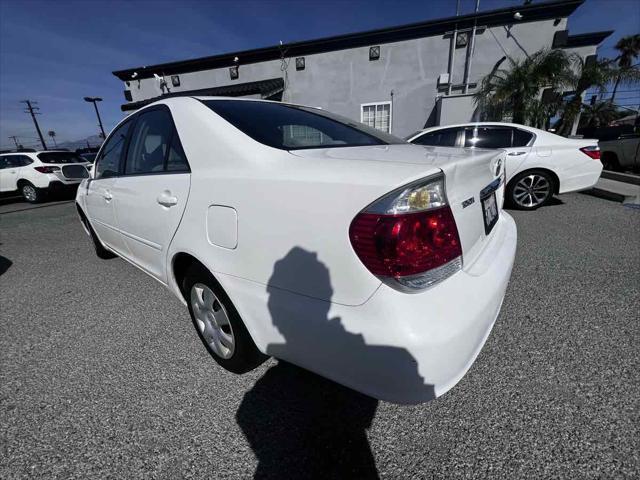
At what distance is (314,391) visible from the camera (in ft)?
5.21

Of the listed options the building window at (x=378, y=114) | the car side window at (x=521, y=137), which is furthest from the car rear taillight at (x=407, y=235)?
the building window at (x=378, y=114)

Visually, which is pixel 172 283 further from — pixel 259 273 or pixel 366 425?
pixel 366 425

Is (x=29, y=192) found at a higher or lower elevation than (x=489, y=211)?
lower

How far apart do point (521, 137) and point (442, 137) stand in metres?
1.15

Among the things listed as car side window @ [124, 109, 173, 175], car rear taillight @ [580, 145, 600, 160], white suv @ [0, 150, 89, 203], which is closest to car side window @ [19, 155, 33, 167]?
white suv @ [0, 150, 89, 203]

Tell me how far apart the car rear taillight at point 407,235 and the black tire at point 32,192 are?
11129 millimetres

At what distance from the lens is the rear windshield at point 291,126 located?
4.76 feet

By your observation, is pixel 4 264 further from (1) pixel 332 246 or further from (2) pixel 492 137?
(2) pixel 492 137

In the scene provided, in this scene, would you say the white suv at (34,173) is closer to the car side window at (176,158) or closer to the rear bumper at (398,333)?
the car side window at (176,158)

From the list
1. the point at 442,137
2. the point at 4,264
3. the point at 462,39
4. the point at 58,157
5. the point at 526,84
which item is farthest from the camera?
the point at 462,39

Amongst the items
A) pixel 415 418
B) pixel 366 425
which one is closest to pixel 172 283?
pixel 366 425

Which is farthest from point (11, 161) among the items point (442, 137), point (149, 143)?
point (442, 137)

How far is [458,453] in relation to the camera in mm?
1227

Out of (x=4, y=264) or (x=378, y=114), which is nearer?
(x=4, y=264)
